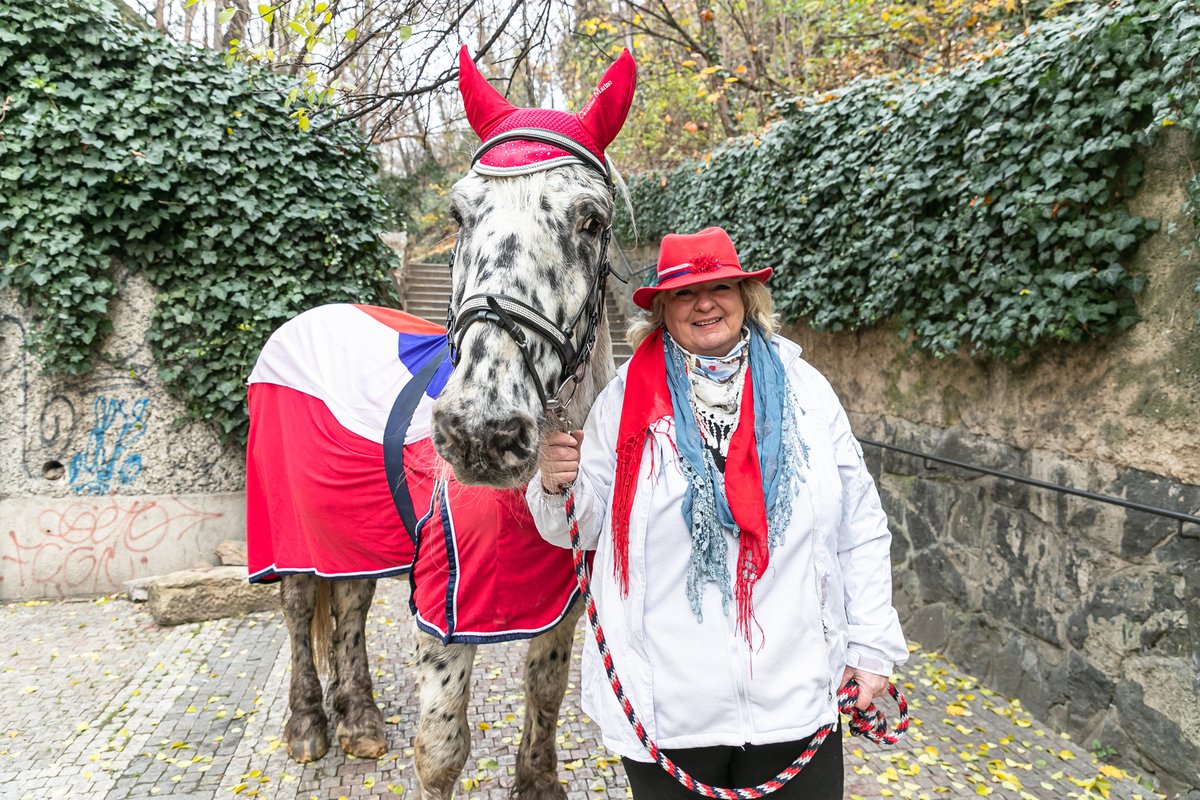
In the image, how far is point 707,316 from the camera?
169 centimetres

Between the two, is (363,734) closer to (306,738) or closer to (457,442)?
(306,738)

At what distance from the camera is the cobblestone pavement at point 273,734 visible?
3.10 meters

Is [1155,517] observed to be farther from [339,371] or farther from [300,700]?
[300,700]

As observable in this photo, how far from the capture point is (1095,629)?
130 inches

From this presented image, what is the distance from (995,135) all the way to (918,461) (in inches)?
84.9

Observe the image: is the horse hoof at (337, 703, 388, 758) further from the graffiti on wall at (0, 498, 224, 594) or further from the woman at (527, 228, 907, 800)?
the graffiti on wall at (0, 498, 224, 594)

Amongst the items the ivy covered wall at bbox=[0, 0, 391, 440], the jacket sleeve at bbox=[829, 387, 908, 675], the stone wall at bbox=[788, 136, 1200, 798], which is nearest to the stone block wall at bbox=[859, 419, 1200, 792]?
the stone wall at bbox=[788, 136, 1200, 798]

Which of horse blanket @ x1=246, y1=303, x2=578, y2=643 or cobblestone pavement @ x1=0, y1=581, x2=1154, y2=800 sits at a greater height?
horse blanket @ x1=246, y1=303, x2=578, y2=643

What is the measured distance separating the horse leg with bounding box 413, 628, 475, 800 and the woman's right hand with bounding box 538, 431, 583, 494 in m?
0.94

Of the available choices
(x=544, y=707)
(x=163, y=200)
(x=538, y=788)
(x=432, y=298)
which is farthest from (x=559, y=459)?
(x=432, y=298)

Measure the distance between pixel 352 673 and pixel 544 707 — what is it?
4.34ft

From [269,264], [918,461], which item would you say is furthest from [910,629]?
[269,264]

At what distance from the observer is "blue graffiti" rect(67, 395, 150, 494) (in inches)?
219

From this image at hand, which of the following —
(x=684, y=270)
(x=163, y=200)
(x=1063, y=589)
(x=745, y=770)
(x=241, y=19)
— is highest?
(x=241, y=19)
